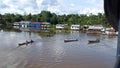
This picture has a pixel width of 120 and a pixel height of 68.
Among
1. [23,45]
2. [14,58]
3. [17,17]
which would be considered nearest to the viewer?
[14,58]

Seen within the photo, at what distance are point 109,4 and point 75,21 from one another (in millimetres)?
68428

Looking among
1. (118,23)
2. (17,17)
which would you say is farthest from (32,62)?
(17,17)

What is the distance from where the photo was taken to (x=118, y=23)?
3.70 feet

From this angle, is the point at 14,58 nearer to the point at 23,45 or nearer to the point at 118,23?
the point at 23,45

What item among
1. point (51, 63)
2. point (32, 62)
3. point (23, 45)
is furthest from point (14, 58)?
point (23, 45)

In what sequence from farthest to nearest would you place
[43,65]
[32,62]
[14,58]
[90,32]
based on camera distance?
[90,32] < [14,58] < [32,62] < [43,65]

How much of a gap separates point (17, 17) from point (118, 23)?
243 ft

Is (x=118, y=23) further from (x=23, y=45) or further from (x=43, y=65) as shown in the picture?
(x=23, y=45)

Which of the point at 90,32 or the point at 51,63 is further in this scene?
the point at 90,32

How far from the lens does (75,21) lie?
6938 cm

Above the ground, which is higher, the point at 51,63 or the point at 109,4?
the point at 109,4

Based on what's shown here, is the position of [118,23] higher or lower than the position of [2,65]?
higher

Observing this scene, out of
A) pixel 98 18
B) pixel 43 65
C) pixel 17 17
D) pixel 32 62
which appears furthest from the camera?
pixel 17 17

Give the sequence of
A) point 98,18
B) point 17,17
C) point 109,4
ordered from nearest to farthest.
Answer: point 109,4
point 98,18
point 17,17
